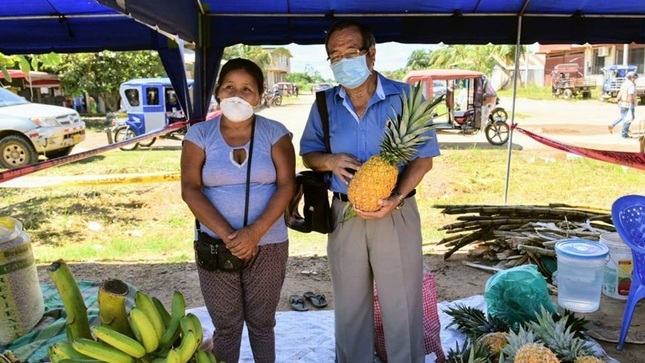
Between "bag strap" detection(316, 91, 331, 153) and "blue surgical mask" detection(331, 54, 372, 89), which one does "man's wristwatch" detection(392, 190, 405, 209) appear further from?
"blue surgical mask" detection(331, 54, 372, 89)

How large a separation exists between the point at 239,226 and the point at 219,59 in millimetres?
3385

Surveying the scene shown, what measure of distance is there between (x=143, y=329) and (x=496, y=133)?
1531 cm

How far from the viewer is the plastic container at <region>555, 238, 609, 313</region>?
167 inches

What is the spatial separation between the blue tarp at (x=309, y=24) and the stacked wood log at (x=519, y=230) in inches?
74.6

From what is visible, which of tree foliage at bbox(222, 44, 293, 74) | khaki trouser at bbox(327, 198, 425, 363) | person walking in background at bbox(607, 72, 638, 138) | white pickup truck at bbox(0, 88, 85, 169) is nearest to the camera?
khaki trouser at bbox(327, 198, 425, 363)

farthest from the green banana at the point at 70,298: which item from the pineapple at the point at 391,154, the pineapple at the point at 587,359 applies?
the pineapple at the point at 587,359

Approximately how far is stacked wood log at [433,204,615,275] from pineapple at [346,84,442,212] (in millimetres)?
3292

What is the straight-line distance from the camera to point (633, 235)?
12.1 feet

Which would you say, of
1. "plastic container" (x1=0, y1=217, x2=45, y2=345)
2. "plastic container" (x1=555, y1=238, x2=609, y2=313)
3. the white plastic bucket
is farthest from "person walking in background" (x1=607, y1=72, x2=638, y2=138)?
"plastic container" (x1=0, y1=217, x2=45, y2=345)

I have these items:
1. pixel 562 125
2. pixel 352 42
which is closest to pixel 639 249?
pixel 352 42

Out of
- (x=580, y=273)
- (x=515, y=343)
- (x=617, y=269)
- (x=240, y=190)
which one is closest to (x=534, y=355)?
(x=515, y=343)

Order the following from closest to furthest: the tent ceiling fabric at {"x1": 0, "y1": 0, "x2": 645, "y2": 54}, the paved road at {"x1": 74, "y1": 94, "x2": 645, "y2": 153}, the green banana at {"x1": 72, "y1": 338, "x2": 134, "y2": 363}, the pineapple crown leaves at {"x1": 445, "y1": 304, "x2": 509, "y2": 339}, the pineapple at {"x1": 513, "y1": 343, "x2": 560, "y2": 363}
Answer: the green banana at {"x1": 72, "y1": 338, "x2": 134, "y2": 363}, the pineapple at {"x1": 513, "y1": 343, "x2": 560, "y2": 363}, the pineapple crown leaves at {"x1": 445, "y1": 304, "x2": 509, "y2": 339}, the tent ceiling fabric at {"x1": 0, "y1": 0, "x2": 645, "y2": 54}, the paved road at {"x1": 74, "y1": 94, "x2": 645, "y2": 153}

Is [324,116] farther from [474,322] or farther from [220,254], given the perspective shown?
[474,322]

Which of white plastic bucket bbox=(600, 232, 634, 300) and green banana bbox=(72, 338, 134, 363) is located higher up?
green banana bbox=(72, 338, 134, 363)
